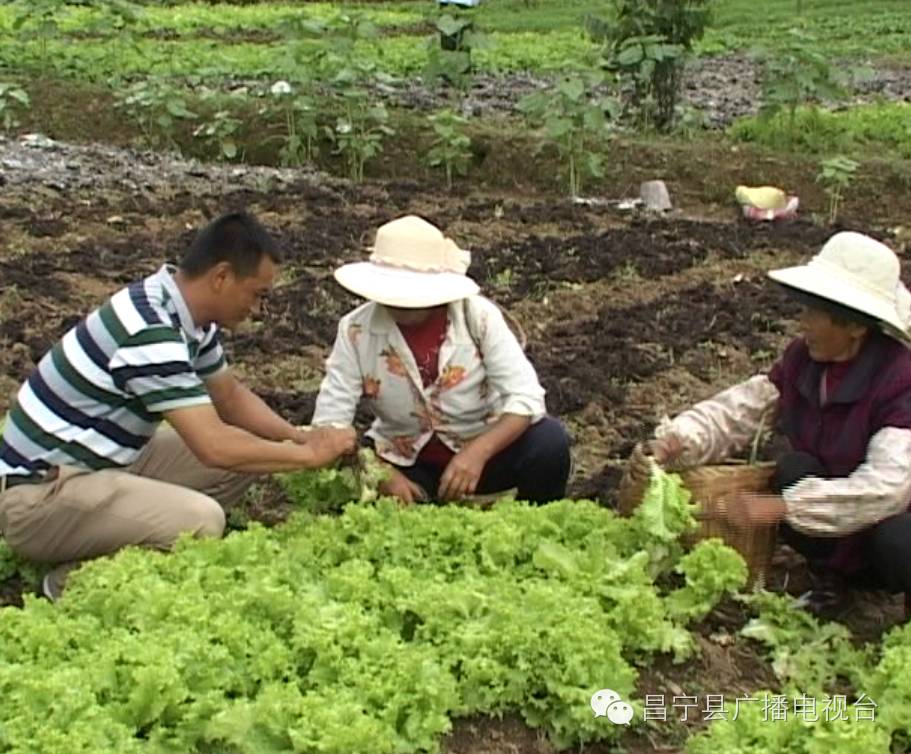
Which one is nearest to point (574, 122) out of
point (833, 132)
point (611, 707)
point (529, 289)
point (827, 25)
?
point (833, 132)

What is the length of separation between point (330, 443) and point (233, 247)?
2.51ft

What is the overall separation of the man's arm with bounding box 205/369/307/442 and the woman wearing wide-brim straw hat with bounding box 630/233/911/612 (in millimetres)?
1330

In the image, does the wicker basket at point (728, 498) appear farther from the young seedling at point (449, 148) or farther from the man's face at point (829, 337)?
the young seedling at point (449, 148)

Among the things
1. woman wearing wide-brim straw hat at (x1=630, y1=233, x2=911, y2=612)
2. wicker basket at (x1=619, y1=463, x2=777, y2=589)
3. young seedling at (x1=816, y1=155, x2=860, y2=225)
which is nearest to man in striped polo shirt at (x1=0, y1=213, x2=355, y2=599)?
wicker basket at (x1=619, y1=463, x2=777, y2=589)

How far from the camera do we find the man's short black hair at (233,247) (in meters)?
4.61

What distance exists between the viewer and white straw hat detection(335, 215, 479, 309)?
490cm

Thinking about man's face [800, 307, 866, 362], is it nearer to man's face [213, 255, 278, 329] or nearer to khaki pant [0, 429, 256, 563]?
man's face [213, 255, 278, 329]

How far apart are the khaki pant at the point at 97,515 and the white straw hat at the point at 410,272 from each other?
920mm

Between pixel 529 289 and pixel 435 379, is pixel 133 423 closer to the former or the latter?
pixel 435 379

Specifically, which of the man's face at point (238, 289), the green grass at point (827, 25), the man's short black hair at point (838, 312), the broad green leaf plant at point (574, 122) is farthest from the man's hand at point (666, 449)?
the green grass at point (827, 25)

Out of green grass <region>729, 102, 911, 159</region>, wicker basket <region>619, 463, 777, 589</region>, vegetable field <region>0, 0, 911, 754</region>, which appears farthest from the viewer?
green grass <region>729, 102, 911, 159</region>

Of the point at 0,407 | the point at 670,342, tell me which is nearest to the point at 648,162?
the point at 670,342

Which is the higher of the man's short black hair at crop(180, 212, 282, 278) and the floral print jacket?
the man's short black hair at crop(180, 212, 282, 278)

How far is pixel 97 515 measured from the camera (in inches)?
186
